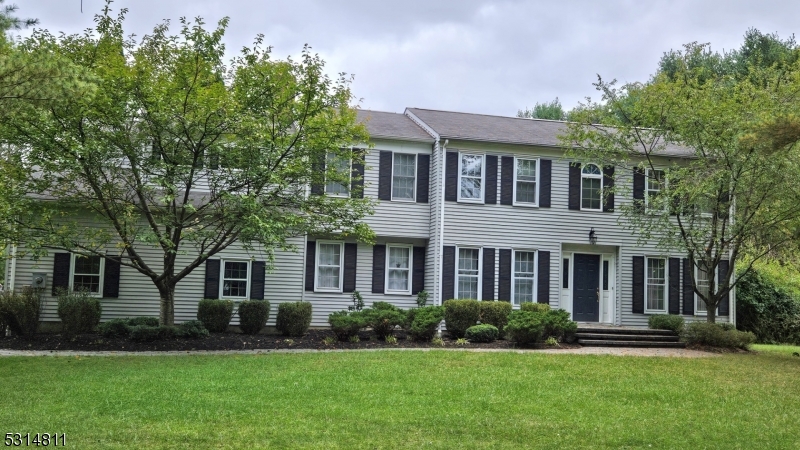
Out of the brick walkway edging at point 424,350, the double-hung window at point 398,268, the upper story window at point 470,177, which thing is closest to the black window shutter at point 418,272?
the double-hung window at point 398,268

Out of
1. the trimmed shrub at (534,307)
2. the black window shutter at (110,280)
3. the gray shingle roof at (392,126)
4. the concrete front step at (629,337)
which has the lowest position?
the concrete front step at (629,337)

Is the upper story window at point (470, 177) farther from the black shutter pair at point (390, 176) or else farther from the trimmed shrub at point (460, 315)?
the trimmed shrub at point (460, 315)

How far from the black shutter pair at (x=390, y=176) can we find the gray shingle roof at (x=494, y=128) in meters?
0.96

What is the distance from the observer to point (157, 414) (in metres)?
7.76

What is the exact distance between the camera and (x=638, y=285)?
19.5 m

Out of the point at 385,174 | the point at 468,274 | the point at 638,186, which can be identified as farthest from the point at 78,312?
the point at 638,186

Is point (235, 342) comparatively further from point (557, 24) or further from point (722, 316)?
point (722, 316)

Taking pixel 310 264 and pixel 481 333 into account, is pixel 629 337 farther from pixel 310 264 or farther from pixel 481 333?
pixel 310 264

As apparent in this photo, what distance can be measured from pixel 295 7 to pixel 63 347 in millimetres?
8351

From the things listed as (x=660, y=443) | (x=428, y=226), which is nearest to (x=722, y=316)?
(x=428, y=226)

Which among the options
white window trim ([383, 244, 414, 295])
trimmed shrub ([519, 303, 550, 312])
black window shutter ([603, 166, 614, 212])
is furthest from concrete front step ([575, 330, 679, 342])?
white window trim ([383, 244, 414, 295])

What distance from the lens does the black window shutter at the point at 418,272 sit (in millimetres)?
19047

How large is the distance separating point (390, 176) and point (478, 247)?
9.78ft

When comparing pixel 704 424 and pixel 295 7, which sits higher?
pixel 295 7
